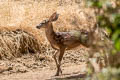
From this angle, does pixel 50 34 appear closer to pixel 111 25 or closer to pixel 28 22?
pixel 28 22

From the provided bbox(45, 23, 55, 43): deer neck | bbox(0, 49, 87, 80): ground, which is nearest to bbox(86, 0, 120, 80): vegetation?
bbox(45, 23, 55, 43): deer neck

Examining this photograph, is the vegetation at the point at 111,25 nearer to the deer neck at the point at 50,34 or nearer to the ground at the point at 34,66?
the deer neck at the point at 50,34

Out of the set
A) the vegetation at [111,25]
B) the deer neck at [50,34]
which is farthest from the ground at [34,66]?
the vegetation at [111,25]

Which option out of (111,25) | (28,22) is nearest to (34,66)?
(28,22)

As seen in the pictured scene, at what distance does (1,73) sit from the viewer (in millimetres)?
11438

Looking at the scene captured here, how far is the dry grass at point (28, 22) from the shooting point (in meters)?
12.6

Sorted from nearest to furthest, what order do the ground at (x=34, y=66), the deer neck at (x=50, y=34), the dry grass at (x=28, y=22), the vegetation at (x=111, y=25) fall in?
the vegetation at (x=111, y=25) → the deer neck at (x=50, y=34) → the ground at (x=34, y=66) → the dry grass at (x=28, y=22)

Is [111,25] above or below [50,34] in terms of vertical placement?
above

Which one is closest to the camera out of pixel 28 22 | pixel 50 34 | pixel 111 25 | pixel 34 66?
pixel 111 25

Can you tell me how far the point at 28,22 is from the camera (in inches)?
541

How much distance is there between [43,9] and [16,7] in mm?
1127

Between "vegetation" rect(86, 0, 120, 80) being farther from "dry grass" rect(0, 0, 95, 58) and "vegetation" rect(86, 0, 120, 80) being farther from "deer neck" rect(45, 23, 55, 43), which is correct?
"dry grass" rect(0, 0, 95, 58)

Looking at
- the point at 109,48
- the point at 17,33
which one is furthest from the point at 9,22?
the point at 109,48

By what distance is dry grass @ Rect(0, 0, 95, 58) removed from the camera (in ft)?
41.2
